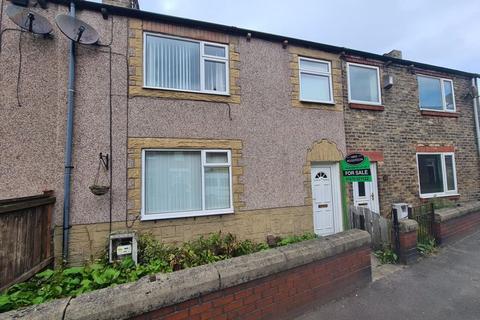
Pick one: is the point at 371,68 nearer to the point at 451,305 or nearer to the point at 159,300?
the point at 451,305

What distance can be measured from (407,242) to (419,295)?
1.32 m

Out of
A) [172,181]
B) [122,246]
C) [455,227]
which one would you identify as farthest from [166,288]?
[455,227]

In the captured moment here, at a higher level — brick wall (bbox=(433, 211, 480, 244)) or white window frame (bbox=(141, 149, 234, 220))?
white window frame (bbox=(141, 149, 234, 220))

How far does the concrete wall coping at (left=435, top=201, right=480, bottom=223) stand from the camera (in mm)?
5516

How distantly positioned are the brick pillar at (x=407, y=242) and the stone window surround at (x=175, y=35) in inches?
168

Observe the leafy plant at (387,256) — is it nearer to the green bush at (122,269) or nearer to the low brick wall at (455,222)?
the green bush at (122,269)

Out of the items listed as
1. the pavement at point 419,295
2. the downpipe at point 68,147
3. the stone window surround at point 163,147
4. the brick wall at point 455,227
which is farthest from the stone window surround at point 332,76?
the downpipe at point 68,147

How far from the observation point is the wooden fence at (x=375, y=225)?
498 centimetres

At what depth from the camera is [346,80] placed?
279 inches

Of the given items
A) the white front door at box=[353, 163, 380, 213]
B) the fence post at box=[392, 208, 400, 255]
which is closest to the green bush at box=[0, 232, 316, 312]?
the fence post at box=[392, 208, 400, 255]

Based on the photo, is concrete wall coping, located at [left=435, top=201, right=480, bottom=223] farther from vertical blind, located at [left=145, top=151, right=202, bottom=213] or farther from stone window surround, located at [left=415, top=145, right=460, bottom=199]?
vertical blind, located at [left=145, top=151, right=202, bottom=213]

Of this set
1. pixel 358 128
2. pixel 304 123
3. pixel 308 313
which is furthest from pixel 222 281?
pixel 358 128

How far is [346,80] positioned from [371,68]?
1215 mm

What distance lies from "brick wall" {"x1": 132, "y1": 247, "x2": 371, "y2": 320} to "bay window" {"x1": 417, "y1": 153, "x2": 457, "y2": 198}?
18.7ft
